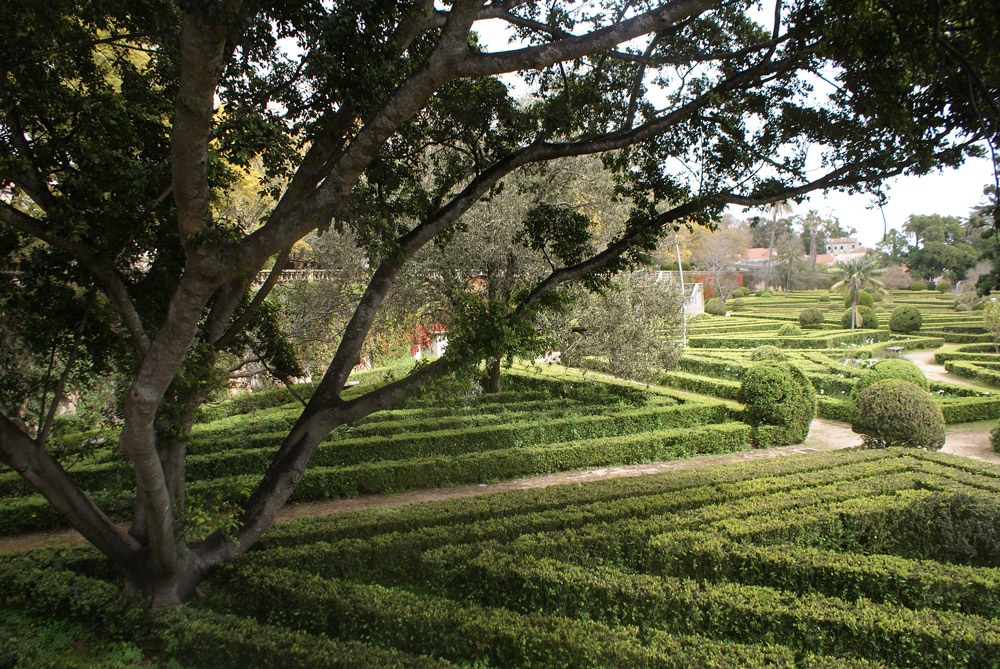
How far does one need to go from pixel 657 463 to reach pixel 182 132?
10170 millimetres

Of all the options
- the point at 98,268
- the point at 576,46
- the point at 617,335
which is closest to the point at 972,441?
the point at 617,335

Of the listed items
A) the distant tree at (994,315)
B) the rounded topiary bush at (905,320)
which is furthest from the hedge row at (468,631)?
the rounded topiary bush at (905,320)

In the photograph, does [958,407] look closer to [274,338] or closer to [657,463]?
[657,463]

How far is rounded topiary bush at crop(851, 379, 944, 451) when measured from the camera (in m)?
10.9

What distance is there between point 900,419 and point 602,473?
5.27 metres

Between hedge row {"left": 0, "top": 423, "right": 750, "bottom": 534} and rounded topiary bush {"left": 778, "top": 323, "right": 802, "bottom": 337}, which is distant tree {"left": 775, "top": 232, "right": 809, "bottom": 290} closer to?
rounded topiary bush {"left": 778, "top": 323, "right": 802, "bottom": 337}

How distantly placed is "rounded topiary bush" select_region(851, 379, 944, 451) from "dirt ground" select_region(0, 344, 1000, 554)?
1263 mm

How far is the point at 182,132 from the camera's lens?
3629 millimetres

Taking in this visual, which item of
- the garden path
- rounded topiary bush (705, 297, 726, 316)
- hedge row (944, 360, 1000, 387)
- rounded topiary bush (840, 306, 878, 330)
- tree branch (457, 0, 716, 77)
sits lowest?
the garden path

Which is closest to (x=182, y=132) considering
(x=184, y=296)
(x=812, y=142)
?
(x=184, y=296)

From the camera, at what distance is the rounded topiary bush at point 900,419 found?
35.7 feet

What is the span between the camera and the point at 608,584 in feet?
18.1

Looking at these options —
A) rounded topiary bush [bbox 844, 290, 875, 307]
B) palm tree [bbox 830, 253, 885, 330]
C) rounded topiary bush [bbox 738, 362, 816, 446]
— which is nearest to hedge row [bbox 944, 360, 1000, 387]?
rounded topiary bush [bbox 738, 362, 816, 446]

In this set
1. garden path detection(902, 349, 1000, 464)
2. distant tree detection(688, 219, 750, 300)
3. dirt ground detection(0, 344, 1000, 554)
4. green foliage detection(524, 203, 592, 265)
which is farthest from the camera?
distant tree detection(688, 219, 750, 300)
